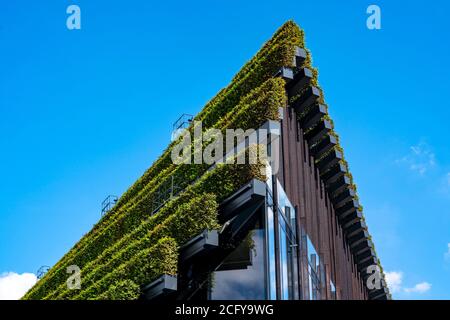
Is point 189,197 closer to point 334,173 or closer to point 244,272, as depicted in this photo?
point 244,272

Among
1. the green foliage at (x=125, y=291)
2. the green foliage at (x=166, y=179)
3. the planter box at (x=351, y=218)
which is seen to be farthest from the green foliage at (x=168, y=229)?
the planter box at (x=351, y=218)

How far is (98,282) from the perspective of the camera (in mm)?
26031

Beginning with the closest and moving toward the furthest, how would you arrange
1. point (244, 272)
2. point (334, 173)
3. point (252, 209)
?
point (244, 272) < point (252, 209) < point (334, 173)

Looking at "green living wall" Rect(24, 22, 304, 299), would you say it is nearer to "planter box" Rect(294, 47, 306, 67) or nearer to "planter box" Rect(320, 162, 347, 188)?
"planter box" Rect(294, 47, 306, 67)

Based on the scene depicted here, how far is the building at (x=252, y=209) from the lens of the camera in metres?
22.6

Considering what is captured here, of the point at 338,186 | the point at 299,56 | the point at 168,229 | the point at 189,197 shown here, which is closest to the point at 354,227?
the point at 338,186

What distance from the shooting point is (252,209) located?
22812 mm

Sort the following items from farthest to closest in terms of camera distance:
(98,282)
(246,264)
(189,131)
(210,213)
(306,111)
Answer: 1. (189,131)
2. (306,111)
3. (98,282)
4. (210,213)
5. (246,264)

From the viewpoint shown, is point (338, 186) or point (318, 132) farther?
point (338, 186)

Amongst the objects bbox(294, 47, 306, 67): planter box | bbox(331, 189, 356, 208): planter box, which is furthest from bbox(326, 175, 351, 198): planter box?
bbox(294, 47, 306, 67): planter box

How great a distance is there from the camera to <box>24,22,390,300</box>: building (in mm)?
22562
